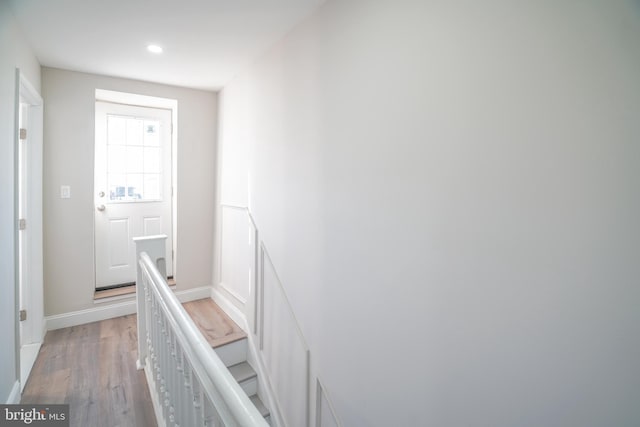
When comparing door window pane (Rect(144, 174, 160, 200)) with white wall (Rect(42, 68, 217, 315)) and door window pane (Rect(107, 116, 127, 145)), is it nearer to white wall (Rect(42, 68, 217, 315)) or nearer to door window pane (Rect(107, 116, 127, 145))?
door window pane (Rect(107, 116, 127, 145))

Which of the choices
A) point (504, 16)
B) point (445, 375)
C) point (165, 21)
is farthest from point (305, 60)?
point (445, 375)

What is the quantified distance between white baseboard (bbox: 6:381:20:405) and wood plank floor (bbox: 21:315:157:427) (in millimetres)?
76

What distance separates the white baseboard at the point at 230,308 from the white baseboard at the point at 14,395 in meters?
1.46

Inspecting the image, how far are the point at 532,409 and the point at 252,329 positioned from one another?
2.11 metres

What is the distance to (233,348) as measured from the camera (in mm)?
2631

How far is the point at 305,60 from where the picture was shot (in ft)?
6.65

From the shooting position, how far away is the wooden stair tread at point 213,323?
264 cm

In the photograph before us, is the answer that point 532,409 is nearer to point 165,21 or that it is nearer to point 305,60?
point 305,60

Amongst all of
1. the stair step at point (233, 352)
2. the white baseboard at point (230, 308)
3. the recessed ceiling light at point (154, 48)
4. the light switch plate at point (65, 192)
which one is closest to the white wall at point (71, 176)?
the light switch plate at point (65, 192)

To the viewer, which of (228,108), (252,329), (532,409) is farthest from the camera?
(228,108)

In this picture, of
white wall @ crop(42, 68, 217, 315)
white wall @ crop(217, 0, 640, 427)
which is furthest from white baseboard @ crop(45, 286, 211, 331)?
white wall @ crop(217, 0, 640, 427)

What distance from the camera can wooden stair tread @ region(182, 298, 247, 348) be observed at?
2643 mm

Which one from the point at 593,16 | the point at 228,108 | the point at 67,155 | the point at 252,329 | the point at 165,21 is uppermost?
the point at 165,21

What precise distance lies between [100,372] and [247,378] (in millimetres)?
1045
